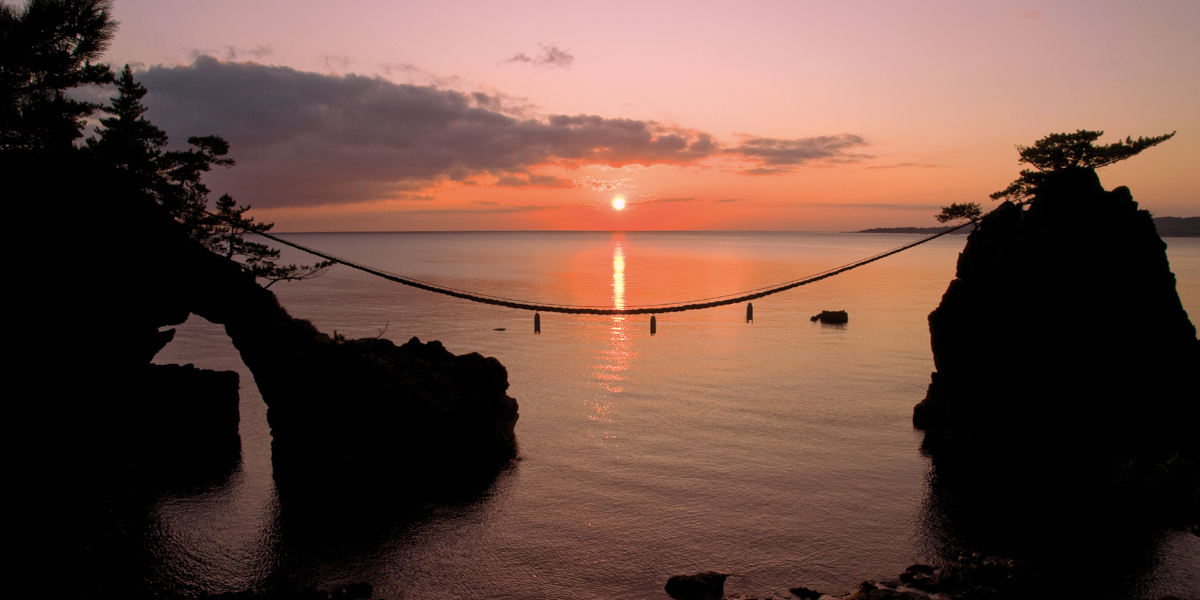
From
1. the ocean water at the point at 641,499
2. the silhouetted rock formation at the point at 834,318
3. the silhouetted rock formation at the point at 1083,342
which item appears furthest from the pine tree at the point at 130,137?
the silhouetted rock formation at the point at 834,318

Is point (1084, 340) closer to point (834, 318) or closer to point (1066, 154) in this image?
point (1066, 154)

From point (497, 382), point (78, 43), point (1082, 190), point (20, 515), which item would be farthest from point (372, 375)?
point (1082, 190)

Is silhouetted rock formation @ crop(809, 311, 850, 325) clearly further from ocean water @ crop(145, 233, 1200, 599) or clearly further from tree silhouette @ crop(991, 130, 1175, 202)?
tree silhouette @ crop(991, 130, 1175, 202)

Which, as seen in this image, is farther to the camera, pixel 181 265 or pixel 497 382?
pixel 497 382

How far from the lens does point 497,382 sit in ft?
66.5

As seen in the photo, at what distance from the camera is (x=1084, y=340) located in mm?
16953

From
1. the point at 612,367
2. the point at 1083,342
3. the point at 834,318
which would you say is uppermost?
the point at 1083,342

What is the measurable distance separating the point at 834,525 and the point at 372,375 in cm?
1241

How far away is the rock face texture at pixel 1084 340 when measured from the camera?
16.6 metres

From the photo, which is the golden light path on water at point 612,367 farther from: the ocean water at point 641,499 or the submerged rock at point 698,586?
the submerged rock at point 698,586

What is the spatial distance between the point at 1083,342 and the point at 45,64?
2505 cm

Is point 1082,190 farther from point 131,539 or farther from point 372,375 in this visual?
point 131,539

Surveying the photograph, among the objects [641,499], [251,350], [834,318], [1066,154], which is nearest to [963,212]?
[1066,154]

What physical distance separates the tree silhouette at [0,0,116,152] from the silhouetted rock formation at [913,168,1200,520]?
22.8 meters
